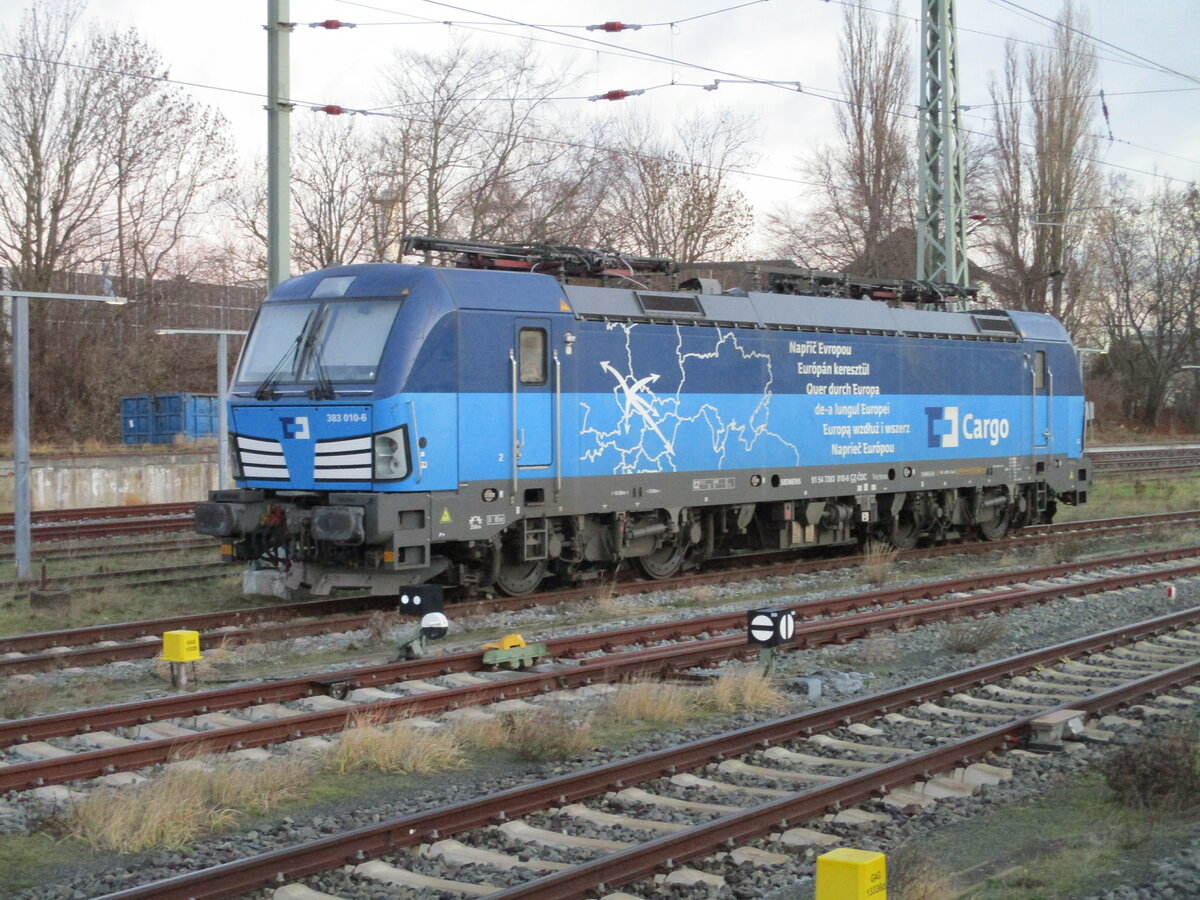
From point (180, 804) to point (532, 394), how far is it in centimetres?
789

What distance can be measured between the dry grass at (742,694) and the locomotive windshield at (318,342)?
5.00 metres

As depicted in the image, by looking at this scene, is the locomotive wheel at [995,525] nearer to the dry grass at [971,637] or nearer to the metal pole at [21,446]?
the dry grass at [971,637]

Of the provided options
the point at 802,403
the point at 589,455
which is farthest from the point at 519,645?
the point at 802,403

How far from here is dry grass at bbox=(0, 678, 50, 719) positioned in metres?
9.52

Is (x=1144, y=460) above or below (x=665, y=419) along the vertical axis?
below

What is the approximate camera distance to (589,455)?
48.9 ft

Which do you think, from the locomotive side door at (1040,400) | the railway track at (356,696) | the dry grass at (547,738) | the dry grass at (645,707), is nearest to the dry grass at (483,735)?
the dry grass at (547,738)

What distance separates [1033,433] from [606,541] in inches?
362

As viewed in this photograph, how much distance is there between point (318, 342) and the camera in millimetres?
13711

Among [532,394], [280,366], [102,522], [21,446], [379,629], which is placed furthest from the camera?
[102,522]

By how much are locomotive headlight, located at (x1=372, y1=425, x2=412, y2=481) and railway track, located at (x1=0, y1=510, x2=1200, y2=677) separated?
158cm

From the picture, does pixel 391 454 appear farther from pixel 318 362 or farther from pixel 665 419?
pixel 665 419

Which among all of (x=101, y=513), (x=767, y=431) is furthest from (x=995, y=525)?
(x=101, y=513)

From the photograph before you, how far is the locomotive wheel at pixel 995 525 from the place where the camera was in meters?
22.0
